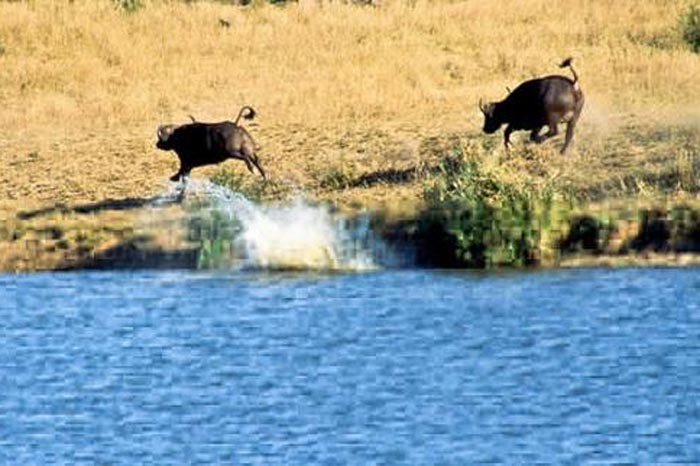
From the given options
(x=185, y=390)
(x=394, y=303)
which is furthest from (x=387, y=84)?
(x=185, y=390)

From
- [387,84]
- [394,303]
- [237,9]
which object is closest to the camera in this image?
[394,303]

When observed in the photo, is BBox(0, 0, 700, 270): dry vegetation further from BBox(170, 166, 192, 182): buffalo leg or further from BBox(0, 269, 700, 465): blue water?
BBox(0, 269, 700, 465): blue water

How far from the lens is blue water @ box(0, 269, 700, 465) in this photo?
775 inches

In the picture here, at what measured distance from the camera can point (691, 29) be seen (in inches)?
1593

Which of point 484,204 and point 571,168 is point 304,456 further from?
point 571,168

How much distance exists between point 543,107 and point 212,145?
4.10 meters

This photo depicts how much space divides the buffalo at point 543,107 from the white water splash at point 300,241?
12.6ft

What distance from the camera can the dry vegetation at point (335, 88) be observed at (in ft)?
104

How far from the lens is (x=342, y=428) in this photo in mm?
20391

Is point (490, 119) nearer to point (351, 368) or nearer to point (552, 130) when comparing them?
point (552, 130)

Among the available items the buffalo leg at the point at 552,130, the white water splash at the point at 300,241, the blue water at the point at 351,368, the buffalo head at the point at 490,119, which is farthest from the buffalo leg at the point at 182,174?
the buffalo leg at the point at 552,130

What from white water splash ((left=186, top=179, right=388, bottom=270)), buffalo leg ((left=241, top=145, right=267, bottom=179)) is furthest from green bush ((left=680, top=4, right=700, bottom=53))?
white water splash ((left=186, top=179, right=388, bottom=270))

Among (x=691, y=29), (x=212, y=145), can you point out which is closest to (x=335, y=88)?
(x=691, y=29)

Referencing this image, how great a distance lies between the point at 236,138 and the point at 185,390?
29.9 ft
